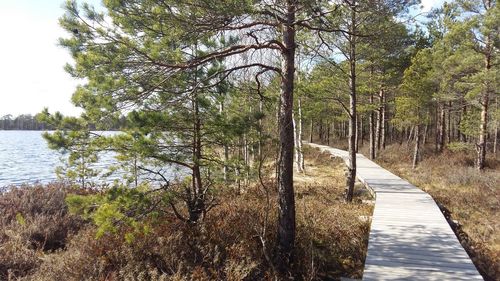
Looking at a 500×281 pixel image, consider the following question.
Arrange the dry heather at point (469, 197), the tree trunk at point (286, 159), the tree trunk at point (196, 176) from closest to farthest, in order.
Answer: the tree trunk at point (286, 159) < the tree trunk at point (196, 176) < the dry heather at point (469, 197)

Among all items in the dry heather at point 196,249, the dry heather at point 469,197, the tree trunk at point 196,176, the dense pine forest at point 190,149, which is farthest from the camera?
the dry heather at point 469,197

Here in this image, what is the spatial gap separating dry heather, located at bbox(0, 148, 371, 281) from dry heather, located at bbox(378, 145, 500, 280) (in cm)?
209

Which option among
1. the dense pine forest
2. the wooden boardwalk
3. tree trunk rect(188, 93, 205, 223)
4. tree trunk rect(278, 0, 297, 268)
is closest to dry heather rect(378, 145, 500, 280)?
the dense pine forest

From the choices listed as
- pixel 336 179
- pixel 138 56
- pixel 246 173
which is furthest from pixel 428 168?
pixel 138 56

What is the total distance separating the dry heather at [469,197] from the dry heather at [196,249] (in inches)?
82.5

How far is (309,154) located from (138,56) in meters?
21.5

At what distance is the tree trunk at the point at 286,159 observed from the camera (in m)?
5.79

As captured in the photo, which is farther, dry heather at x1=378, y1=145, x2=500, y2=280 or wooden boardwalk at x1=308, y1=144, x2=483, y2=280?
dry heather at x1=378, y1=145, x2=500, y2=280

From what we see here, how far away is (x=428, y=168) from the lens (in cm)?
1709

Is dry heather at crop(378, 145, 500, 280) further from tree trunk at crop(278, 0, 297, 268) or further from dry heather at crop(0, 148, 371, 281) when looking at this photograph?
tree trunk at crop(278, 0, 297, 268)

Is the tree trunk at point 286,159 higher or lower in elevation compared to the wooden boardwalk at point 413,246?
higher

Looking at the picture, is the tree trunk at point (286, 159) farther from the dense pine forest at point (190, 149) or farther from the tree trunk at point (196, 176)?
the tree trunk at point (196, 176)

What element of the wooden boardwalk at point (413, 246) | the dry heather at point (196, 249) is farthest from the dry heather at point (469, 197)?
the dry heather at point (196, 249)

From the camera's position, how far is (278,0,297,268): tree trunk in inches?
228
